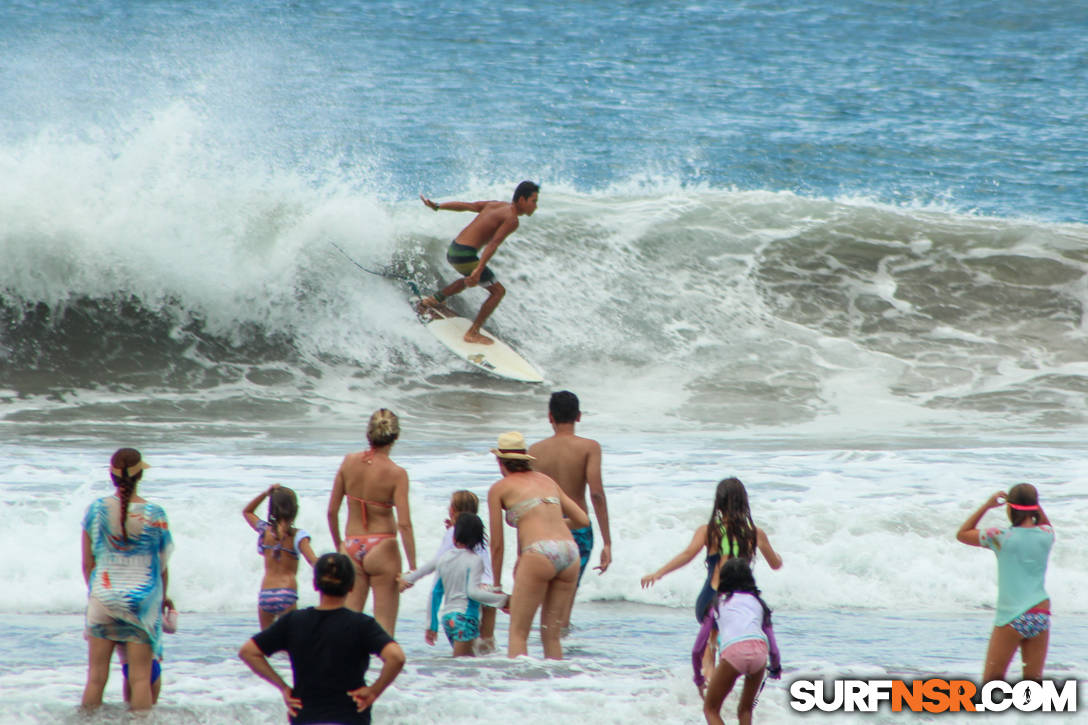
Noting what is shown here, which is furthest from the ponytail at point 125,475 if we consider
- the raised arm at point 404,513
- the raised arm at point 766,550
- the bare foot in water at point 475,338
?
the bare foot in water at point 475,338

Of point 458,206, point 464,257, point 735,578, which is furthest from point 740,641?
point 464,257

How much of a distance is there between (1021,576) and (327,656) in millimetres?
2858

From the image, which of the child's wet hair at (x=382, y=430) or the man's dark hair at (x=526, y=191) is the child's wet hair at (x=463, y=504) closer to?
the child's wet hair at (x=382, y=430)

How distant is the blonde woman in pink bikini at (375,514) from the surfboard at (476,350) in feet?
23.0

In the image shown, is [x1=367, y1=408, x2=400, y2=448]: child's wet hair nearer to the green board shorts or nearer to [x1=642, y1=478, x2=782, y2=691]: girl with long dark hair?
[x1=642, y1=478, x2=782, y2=691]: girl with long dark hair

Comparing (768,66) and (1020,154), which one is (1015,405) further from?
(768,66)

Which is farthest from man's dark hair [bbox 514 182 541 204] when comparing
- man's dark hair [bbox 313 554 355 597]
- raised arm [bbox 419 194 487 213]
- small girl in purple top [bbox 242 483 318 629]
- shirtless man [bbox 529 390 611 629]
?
man's dark hair [bbox 313 554 355 597]

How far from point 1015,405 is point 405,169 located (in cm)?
1547

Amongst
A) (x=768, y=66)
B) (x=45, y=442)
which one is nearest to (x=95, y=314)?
(x=45, y=442)

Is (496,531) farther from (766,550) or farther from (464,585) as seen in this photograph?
(766,550)

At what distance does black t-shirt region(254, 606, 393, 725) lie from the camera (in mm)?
3240

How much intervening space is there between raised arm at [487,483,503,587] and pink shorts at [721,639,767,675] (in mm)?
1232

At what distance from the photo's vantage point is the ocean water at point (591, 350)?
20.2 ft

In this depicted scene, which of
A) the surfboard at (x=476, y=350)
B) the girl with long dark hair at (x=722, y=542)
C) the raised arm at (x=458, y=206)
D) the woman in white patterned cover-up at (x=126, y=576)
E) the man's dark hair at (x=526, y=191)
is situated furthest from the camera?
the surfboard at (x=476, y=350)
